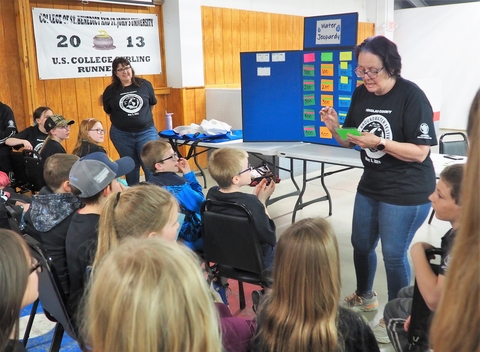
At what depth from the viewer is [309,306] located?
52.7 inches

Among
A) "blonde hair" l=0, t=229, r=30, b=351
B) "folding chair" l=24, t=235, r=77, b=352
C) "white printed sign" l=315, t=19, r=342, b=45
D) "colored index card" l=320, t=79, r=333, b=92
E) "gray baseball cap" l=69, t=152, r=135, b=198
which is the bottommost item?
"folding chair" l=24, t=235, r=77, b=352

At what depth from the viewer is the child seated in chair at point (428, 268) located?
1558mm

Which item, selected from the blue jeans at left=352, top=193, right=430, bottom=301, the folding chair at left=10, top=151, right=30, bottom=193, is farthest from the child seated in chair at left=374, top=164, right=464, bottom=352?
the folding chair at left=10, top=151, right=30, bottom=193

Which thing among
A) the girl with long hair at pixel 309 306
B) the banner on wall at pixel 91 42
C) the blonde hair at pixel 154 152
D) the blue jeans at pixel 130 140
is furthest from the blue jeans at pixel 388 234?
the banner on wall at pixel 91 42

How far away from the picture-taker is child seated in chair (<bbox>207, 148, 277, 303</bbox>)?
2381 millimetres

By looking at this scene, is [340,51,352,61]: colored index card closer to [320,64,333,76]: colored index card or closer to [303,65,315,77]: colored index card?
[320,64,333,76]: colored index card

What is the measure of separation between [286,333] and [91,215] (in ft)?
3.44

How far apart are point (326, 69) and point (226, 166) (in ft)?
6.03

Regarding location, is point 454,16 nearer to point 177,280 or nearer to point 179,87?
point 179,87

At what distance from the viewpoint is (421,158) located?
219 cm

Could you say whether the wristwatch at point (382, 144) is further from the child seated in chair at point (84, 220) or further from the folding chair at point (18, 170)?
the folding chair at point (18, 170)

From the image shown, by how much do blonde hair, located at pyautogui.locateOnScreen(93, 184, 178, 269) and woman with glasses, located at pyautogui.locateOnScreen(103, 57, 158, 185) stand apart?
301 centimetres

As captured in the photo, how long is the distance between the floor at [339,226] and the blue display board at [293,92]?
0.79 metres

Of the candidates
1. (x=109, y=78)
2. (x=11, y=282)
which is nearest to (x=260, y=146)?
(x=109, y=78)
